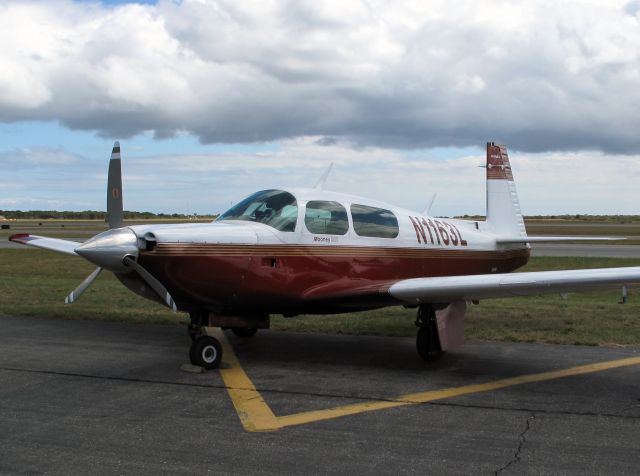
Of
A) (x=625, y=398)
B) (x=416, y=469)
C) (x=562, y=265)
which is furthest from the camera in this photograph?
(x=562, y=265)

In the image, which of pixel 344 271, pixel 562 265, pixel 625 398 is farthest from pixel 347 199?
pixel 562 265

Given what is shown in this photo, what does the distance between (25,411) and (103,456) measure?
166 centimetres

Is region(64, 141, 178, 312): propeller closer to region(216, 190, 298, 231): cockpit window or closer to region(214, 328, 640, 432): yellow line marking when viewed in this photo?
region(214, 328, 640, 432): yellow line marking

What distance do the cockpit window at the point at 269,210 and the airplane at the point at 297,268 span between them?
0.01 meters

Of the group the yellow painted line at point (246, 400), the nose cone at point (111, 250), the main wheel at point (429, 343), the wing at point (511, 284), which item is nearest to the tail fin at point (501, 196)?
the main wheel at point (429, 343)

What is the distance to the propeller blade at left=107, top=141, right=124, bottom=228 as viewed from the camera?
8312 millimetres

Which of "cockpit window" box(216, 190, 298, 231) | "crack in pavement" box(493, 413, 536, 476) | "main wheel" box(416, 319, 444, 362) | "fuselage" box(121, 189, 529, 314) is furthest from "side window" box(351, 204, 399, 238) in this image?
"crack in pavement" box(493, 413, 536, 476)

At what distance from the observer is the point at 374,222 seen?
29.2 feet

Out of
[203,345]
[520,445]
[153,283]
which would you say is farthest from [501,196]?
[520,445]

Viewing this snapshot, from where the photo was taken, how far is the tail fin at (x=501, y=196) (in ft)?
39.2

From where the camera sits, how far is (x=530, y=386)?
6984 millimetres

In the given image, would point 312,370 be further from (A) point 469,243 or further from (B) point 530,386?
(A) point 469,243

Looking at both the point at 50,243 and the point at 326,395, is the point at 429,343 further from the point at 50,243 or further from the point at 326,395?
the point at 50,243

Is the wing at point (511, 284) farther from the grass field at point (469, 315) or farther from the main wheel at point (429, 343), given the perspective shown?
the grass field at point (469, 315)
